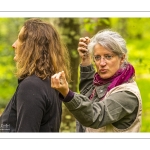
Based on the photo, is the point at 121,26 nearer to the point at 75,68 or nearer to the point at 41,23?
the point at 75,68

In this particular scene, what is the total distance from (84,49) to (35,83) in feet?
2.95

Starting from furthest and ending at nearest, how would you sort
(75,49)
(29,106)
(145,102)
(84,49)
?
1. (145,102)
2. (75,49)
3. (84,49)
4. (29,106)

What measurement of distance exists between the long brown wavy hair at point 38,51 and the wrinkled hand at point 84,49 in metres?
0.49

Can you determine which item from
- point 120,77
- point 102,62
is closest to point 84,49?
point 102,62

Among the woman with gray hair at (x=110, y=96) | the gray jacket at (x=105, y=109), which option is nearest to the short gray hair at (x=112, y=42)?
the woman with gray hair at (x=110, y=96)

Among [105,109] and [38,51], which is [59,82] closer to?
[105,109]

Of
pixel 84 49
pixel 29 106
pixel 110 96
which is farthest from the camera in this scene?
pixel 84 49

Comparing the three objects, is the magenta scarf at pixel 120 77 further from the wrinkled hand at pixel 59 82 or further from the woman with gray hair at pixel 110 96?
the wrinkled hand at pixel 59 82

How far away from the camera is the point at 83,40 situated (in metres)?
3.62

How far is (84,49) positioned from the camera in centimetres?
367

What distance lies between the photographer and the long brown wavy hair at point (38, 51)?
9.87ft

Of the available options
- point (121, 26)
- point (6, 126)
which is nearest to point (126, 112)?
point (6, 126)
